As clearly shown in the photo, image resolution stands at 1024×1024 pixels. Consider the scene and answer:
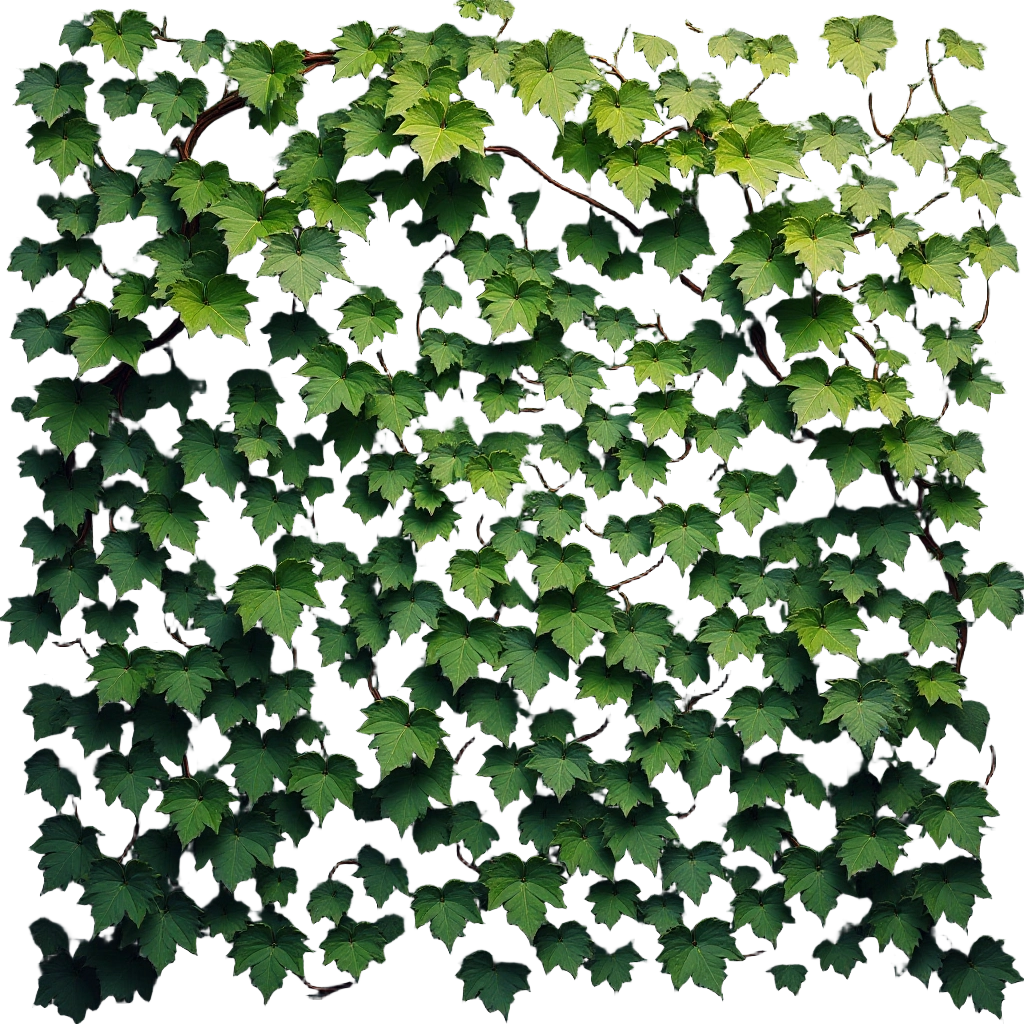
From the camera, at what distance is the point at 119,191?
9.11ft

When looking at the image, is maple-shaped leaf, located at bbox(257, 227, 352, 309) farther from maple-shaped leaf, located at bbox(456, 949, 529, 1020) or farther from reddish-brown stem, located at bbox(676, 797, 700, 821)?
maple-shaped leaf, located at bbox(456, 949, 529, 1020)

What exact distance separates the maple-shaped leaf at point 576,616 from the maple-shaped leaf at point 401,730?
1.22ft

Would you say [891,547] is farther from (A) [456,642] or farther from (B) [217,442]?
(B) [217,442]

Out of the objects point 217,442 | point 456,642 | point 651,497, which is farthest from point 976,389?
point 217,442

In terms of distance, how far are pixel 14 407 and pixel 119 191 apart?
0.63 metres

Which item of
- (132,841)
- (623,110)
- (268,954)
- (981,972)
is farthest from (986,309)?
(132,841)

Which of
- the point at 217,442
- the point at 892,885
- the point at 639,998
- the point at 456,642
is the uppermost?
the point at 217,442

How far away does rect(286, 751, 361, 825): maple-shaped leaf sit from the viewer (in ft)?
8.88

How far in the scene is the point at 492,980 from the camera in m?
2.76

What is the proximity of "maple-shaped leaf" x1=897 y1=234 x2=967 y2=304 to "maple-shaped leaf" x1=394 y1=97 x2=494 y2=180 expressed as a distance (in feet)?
3.80

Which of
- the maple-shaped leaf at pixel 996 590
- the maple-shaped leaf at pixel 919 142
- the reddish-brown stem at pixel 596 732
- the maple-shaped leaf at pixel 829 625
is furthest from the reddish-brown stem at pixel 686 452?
the maple-shaped leaf at pixel 919 142

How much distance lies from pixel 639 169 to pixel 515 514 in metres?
0.94

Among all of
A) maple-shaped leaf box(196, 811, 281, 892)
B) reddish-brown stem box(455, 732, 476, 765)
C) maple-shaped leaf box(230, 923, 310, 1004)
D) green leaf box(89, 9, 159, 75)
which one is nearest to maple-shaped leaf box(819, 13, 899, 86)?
green leaf box(89, 9, 159, 75)

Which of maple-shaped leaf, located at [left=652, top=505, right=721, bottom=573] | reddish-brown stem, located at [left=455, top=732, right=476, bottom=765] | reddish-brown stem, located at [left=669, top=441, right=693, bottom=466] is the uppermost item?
reddish-brown stem, located at [left=669, top=441, right=693, bottom=466]
